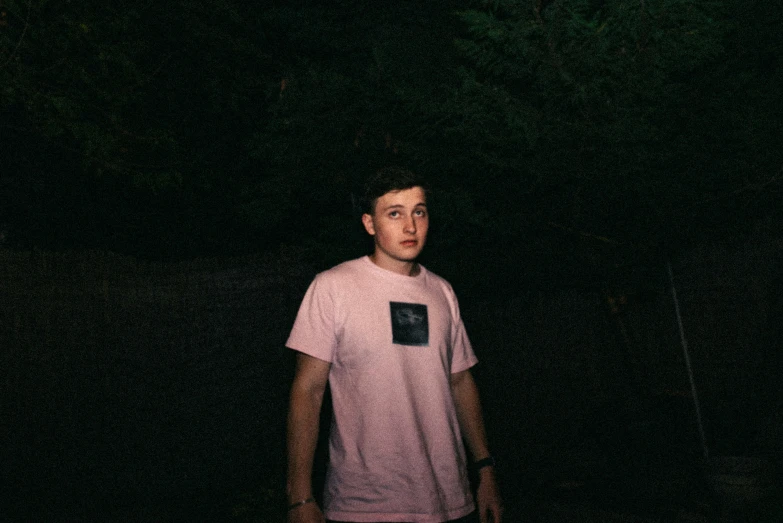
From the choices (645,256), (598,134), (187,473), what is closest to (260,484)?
(187,473)

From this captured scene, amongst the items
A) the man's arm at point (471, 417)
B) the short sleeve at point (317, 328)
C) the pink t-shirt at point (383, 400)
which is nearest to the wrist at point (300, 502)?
the pink t-shirt at point (383, 400)

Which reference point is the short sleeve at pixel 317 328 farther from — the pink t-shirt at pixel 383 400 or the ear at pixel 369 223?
the ear at pixel 369 223

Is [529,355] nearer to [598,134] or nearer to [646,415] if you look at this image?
[646,415]

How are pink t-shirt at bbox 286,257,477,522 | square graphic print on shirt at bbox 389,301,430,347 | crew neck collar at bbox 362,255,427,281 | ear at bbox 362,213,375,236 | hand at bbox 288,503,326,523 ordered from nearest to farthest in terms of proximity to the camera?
hand at bbox 288,503,326,523, pink t-shirt at bbox 286,257,477,522, square graphic print on shirt at bbox 389,301,430,347, crew neck collar at bbox 362,255,427,281, ear at bbox 362,213,375,236

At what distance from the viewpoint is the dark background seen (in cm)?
437

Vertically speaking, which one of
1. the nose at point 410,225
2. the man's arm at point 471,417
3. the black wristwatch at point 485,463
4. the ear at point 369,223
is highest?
the ear at point 369,223

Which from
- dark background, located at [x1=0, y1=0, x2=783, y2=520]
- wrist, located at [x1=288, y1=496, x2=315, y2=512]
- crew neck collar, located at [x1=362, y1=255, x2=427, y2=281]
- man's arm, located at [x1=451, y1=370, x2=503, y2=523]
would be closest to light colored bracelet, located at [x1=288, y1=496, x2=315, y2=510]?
wrist, located at [x1=288, y1=496, x2=315, y2=512]

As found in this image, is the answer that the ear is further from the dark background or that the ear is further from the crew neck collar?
the dark background

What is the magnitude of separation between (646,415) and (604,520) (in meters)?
1.33

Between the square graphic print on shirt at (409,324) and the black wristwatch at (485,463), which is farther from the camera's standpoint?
the black wristwatch at (485,463)

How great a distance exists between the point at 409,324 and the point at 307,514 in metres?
0.73

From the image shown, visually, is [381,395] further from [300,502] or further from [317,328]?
[300,502]

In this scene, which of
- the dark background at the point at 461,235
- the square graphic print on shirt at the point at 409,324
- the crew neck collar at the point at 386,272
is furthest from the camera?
the dark background at the point at 461,235

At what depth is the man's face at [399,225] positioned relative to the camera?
271 centimetres
